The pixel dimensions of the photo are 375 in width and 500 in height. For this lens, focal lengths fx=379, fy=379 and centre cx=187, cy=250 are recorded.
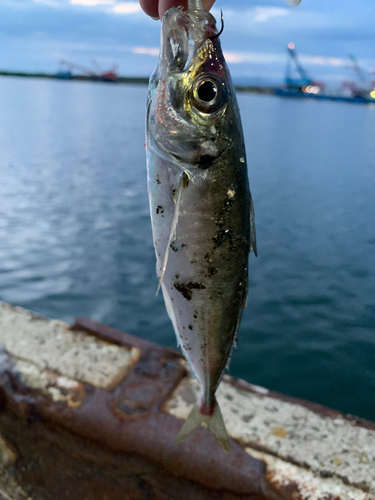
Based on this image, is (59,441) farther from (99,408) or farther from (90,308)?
(90,308)

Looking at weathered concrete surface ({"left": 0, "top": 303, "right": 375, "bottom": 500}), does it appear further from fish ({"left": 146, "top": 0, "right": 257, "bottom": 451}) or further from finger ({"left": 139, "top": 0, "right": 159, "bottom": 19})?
finger ({"left": 139, "top": 0, "right": 159, "bottom": 19})

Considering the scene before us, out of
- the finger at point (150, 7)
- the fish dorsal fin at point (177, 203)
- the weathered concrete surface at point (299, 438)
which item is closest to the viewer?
the fish dorsal fin at point (177, 203)

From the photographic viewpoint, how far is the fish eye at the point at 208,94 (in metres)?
1.63

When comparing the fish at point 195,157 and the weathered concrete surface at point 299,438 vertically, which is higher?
the fish at point 195,157

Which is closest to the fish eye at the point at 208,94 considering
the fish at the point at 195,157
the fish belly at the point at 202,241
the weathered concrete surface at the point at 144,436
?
the fish at the point at 195,157

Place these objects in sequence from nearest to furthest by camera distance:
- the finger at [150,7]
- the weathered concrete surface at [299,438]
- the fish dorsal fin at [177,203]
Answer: the fish dorsal fin at [177,203] → the finger at [150,7] → the weathered concrete surface at [299,438]

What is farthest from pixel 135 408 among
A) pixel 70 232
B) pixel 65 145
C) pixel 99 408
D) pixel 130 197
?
pixel 65 145

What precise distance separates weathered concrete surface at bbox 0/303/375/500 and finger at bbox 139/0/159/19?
2.08m

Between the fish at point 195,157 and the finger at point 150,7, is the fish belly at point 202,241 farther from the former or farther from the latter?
the finger at point 150,7

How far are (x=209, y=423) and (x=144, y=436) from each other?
1.32 ft

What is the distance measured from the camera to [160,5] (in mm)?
1624

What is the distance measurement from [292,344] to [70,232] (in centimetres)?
682

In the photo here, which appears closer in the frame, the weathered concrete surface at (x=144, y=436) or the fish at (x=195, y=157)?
the fish at (x=195, y=157)

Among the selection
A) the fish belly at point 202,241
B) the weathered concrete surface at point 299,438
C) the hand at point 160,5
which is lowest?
the weathered concrete surface at point 299,438
